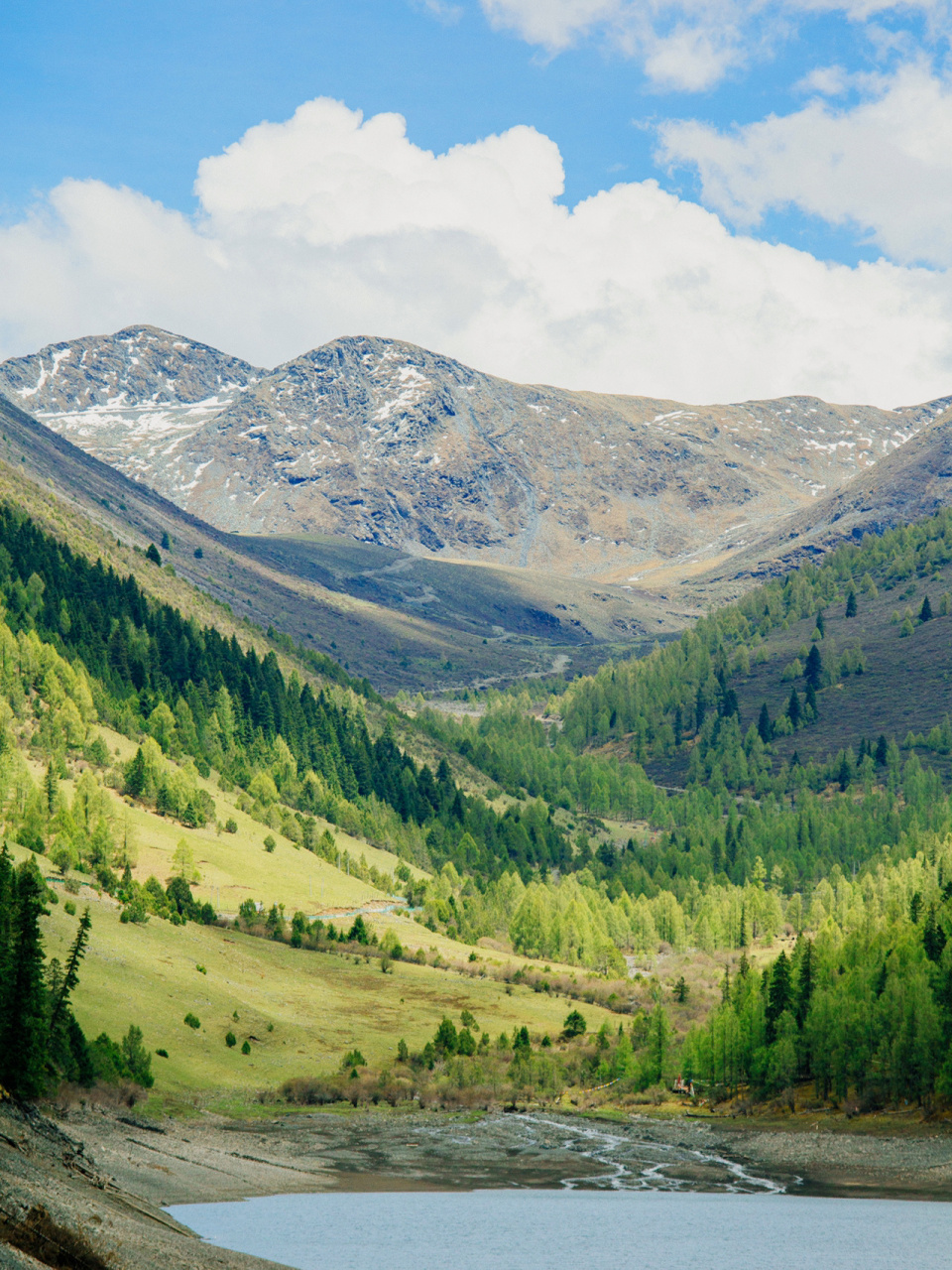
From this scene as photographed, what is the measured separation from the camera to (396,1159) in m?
87.9

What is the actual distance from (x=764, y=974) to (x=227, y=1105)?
2160 inches

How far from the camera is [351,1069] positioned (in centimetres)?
11312

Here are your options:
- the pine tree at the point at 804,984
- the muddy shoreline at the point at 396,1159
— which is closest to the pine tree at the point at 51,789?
the muddy shoreline at the point at 396,1159

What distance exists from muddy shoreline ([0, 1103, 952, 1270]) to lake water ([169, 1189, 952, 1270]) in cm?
327

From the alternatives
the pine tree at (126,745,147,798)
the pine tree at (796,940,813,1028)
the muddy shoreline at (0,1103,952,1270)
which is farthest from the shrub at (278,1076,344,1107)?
the pine tree at (126,745,147,798)

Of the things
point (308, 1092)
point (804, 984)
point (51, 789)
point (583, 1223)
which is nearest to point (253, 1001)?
point (308, 1092)

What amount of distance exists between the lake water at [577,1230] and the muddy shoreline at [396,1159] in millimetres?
3270

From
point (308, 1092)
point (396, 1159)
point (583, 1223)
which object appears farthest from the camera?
point (308, 1092)

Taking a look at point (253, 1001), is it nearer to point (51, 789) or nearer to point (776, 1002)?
point (51, 789)

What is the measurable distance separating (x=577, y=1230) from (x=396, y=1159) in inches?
852

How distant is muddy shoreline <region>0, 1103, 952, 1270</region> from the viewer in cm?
4912

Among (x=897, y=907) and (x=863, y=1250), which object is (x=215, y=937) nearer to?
(x=897, y=907)

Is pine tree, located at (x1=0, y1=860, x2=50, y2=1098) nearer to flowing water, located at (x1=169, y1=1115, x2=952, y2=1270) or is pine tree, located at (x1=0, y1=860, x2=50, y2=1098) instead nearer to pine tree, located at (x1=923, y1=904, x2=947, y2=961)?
flowing water, located at (x1=169, y1=1115, x2=952, y2=1270)

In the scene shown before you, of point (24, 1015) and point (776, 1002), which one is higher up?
point (776, 1002)
